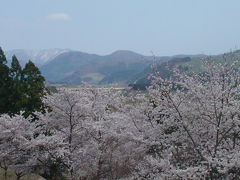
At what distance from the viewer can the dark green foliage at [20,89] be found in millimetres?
24641

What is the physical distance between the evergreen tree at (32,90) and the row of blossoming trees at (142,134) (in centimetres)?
750

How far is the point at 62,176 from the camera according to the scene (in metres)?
17.6

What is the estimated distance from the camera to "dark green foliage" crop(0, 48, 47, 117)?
970 inches

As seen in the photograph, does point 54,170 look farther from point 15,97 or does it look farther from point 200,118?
point 15,97

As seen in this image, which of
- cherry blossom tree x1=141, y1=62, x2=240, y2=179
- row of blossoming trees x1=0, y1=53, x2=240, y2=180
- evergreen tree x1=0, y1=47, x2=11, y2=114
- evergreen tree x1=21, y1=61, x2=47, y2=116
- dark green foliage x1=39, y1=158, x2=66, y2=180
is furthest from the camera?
evergreen tree x1=0, y1=47, x2=11, y2=114

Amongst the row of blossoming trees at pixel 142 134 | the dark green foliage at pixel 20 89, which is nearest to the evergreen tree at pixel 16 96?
the dark green foliage at pixel 20 89

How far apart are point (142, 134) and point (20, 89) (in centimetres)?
1457

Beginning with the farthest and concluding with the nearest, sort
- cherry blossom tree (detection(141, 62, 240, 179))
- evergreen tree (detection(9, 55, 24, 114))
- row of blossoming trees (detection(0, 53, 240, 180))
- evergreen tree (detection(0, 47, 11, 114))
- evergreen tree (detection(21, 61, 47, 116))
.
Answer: evergreen tree (detection(0, 47, 11, 114))
evergreen tree (detection(9, 55, 24, 114))
evergreen tree (detection(21, 61, 47, 116))
row of blossoming trees (detection(0, 53, 240, 180))
cherry blossom tree (detection(141, 62, 240, 179))

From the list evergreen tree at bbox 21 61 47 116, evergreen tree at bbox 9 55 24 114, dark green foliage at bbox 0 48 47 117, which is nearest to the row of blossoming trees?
evergreen tree at bbox 21 61 47 116

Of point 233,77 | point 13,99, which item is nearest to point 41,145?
point 233,77

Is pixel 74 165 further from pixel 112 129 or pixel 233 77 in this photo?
pixel 233 77

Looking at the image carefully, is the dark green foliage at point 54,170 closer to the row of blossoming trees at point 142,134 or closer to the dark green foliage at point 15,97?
the row of blossoming trees at point 142,134

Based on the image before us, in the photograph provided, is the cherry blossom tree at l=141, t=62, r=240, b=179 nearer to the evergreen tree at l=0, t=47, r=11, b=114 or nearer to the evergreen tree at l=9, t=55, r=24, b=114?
the evergreen tree at l=9, t=55, r=24, b=114

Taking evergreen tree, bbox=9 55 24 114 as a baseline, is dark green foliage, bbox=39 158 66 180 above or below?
below
